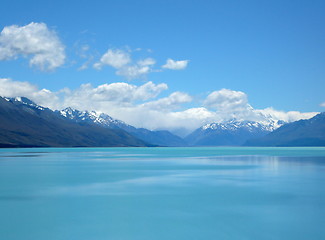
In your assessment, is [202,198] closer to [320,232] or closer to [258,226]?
[258,226]

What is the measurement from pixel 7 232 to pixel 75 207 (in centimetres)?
949

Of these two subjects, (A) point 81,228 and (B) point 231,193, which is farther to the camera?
(B) point 231,193

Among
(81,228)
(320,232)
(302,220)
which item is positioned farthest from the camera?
(302,220)

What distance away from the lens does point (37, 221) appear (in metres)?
27.2

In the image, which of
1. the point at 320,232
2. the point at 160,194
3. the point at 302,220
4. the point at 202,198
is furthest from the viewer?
the point at 160,194

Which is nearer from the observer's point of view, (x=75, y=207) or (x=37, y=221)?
(x=37, y=221)

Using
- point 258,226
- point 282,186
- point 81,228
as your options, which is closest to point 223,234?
point 258,226

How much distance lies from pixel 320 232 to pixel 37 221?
67.0 feet

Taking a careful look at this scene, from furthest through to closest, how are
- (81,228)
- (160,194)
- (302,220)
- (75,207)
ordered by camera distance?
(160,194), (75,207), (302,220), (81,228)

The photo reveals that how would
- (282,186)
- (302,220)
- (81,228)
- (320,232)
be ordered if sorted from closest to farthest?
(320,232)
(81,228)
(302,220)
(282,186)

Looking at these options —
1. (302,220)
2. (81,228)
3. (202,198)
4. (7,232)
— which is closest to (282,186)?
(202,198)

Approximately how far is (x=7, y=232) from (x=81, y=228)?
4.87 m

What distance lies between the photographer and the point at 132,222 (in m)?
27.4

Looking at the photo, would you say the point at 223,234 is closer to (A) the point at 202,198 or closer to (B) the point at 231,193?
(A) the point at 202,198
